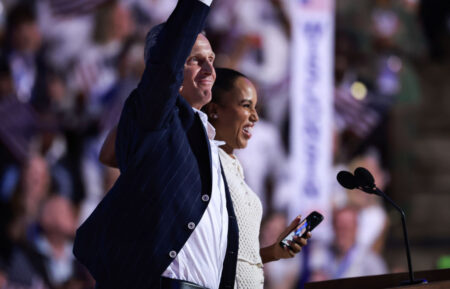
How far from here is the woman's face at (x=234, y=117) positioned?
8.89 feet

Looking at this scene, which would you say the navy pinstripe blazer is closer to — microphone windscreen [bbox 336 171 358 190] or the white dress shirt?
the white dress shirt

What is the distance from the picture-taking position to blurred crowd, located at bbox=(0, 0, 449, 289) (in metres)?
5.13

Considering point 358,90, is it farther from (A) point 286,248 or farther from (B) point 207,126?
(B) point 207,126

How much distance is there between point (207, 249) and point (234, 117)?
0.77 meters

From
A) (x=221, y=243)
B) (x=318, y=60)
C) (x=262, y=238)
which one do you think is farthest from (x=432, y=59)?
(x=221, y=243)

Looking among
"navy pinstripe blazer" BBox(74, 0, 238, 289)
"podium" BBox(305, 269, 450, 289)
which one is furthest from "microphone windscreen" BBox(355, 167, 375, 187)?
"navy pinstripe blazer" BBox(74, 0, 238, 289)

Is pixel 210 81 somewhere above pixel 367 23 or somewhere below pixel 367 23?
below

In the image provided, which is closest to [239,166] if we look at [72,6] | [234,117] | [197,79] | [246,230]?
[234,117]

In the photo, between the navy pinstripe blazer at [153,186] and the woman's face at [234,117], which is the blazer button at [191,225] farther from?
the woman's face at [234,117]

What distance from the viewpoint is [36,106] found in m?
5.23

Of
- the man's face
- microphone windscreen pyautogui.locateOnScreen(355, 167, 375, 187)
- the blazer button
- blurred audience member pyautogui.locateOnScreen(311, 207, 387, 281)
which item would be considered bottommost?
blurred audience member pyautogui.locateOnScreen(311, 207, 387, 281)

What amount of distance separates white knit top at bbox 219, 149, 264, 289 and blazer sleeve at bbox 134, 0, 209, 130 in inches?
24.3

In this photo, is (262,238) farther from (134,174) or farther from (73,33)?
(134,174)

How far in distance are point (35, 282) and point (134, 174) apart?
340cm
